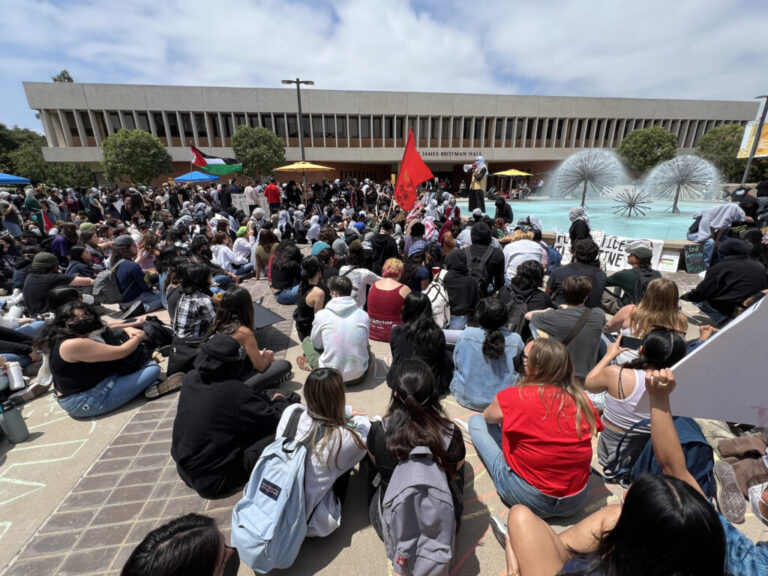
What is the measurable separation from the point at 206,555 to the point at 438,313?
3.85 metres

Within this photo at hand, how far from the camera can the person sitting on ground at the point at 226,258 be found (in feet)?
27.9

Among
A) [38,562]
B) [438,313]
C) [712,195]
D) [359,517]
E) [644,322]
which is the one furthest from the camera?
[712,195]

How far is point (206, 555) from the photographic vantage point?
132 centimetres

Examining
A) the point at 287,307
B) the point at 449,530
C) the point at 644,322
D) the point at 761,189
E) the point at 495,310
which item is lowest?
the point at 287,307

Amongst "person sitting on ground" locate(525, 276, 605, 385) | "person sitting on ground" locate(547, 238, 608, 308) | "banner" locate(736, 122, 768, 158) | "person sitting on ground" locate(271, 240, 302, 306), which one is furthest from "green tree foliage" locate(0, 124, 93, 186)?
"banner" locate(736, 122, 768, 158)

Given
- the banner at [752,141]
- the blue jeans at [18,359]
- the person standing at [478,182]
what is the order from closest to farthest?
1. the blue jeans at [18,359]
2. the person standing at [478,182]
3. the banner at [752,141]

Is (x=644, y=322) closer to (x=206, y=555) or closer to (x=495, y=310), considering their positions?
(x=495, y=310)

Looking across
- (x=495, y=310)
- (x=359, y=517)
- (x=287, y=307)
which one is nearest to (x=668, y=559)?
(x=359, y=517)

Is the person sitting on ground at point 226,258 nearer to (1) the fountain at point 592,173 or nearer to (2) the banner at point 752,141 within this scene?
(1) the fountain at point 592,173

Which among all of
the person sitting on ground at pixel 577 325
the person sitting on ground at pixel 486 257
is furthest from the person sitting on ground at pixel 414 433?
the person sitting on ground at pixel 486 257

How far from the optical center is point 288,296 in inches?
273

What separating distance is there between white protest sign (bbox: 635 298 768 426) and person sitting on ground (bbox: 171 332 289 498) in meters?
2.71

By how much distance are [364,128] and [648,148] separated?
28.5 m

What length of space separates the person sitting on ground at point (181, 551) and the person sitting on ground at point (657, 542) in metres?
1.40
